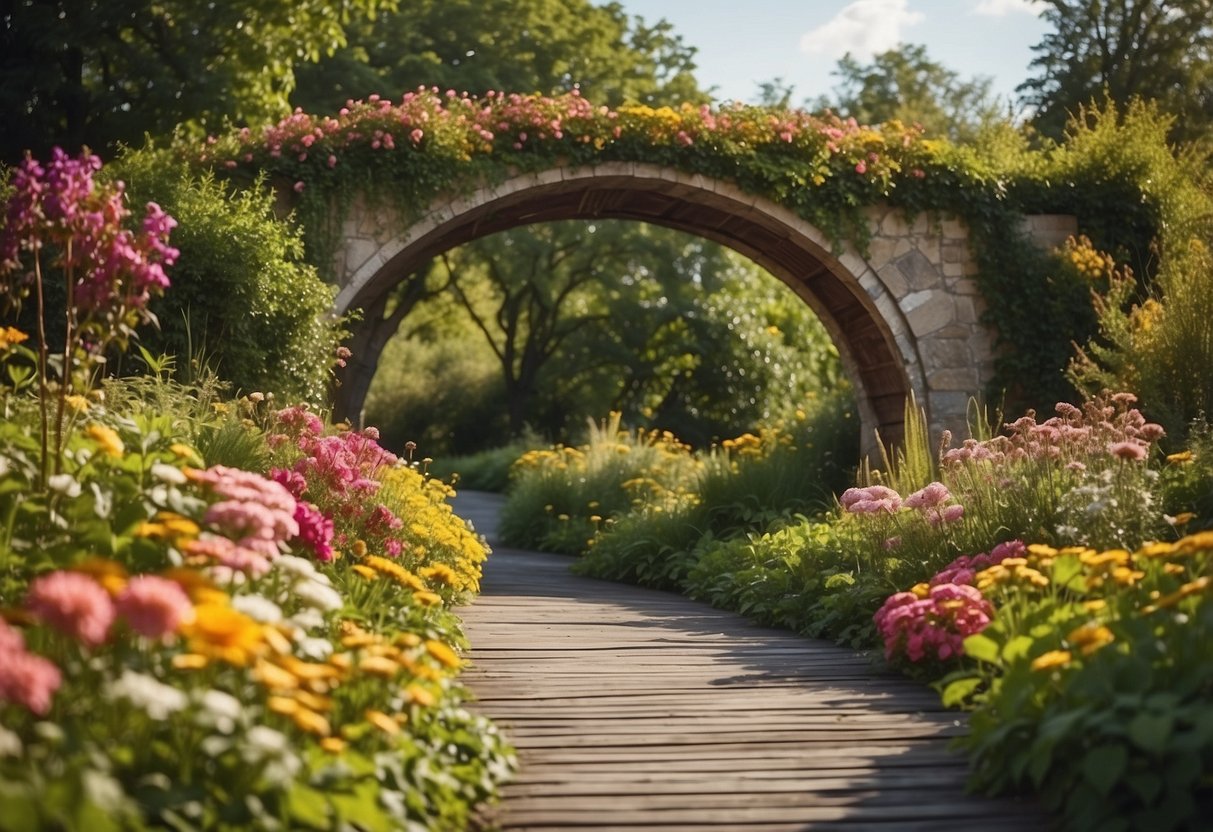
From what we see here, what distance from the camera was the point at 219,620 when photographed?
231 centimetres

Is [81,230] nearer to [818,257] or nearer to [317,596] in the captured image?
[317,596]

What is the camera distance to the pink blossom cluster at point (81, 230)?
12.5 feet

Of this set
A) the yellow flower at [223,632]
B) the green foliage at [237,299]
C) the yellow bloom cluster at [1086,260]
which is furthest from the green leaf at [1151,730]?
the yellow bloom cluster at [1086,260]

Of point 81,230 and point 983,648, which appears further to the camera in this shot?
point 81,230

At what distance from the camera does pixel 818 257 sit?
1084 centimetres

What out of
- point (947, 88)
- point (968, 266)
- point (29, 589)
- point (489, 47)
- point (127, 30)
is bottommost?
point (29, 589)

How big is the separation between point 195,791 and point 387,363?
27411mm

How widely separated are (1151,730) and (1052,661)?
460mm

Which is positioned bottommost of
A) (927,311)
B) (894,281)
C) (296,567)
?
(296,567)

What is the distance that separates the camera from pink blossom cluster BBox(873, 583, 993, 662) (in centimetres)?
421

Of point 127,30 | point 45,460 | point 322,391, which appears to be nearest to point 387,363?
point 127,30

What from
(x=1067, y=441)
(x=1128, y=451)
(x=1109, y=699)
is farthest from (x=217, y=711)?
(x=1067, y=441)

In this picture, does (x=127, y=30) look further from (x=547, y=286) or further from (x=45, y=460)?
(x=547, y=286)

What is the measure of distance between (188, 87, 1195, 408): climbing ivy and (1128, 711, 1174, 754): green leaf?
7894 mm
